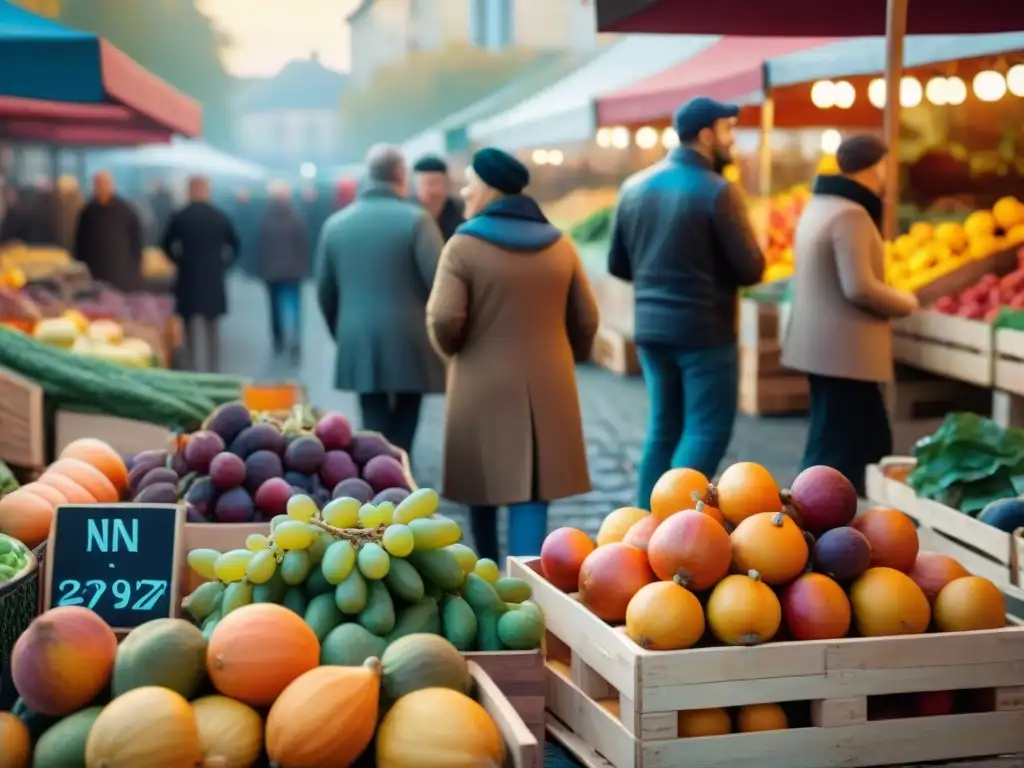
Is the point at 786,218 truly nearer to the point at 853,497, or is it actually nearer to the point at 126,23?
the point at 853,497

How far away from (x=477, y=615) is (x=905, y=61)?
568cm

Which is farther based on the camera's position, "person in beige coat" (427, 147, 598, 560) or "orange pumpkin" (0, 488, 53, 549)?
"person in beige coat" (427, 147, 598, 560)

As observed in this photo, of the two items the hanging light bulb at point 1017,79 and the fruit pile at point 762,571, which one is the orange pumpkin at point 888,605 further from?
the hanging light bulb at point 1017,79

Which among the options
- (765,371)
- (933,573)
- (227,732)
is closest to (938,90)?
(765,371)

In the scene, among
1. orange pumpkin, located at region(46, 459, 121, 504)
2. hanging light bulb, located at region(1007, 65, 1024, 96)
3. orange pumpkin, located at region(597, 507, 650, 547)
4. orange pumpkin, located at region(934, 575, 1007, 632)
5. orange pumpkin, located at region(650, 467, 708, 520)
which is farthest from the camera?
hanging light bulb, located at region(1007, 65, 1024, 96)

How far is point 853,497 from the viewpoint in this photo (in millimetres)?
3184

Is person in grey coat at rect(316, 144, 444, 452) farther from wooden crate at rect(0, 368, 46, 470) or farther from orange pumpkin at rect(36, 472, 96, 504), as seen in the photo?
orange pumpkin at rect(36, 472, 96, 504)

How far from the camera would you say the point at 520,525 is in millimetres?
5258

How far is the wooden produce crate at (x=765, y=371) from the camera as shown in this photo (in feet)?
32.5

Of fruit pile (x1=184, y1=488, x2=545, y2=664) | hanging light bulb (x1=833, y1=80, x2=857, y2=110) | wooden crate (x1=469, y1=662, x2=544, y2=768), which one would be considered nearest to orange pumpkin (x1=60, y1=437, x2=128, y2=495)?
fruit pile (x1=184, y1=488, x2=545, y2=664)

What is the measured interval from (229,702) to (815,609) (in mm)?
1233

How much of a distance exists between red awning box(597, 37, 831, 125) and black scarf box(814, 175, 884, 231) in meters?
2.86

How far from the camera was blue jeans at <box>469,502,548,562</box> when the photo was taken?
524 cm

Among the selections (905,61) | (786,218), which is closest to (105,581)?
(905,61)
